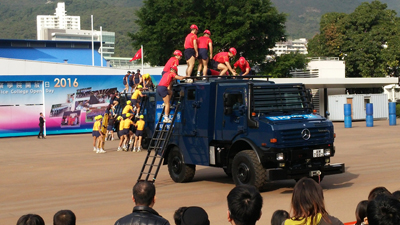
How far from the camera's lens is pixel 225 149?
13609 mm

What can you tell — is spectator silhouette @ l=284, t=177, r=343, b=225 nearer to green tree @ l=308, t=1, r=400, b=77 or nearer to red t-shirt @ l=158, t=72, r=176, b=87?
red t-shirt @ l=158, t=72, r=176, b=87

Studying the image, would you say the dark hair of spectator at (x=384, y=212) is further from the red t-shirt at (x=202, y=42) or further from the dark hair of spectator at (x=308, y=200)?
the red t-shirt at (x=202, y=42)

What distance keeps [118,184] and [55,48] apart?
50095 millimetres

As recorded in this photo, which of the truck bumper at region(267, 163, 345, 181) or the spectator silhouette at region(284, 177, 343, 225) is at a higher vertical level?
the spectator silhouette at region(284, 177, 343, 225)

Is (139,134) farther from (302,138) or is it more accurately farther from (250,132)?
(302,138)

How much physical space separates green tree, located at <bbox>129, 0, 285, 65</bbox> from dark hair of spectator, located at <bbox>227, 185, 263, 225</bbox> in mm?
51729

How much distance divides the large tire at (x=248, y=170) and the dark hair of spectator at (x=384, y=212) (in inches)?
315

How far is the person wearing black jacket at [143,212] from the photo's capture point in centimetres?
480

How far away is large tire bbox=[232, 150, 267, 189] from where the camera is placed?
40.1ft

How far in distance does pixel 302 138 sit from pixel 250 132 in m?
1.25

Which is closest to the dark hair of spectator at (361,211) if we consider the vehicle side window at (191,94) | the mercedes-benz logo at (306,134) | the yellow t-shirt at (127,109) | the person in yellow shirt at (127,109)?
the mercedes-benz logo at (306,134)

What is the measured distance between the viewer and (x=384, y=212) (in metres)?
4.16

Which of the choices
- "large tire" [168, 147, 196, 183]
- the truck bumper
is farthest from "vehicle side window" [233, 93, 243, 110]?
"large tire" [168, 147, 196, 183]

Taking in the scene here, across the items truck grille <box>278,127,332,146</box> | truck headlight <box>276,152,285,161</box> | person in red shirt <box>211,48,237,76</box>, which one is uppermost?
person in red shirt <box>211,48,237,76</box>
